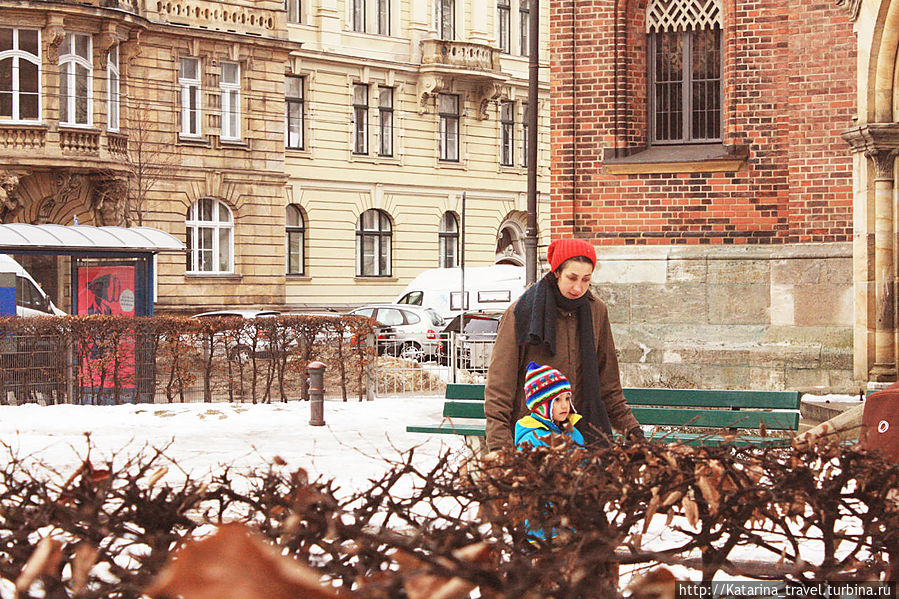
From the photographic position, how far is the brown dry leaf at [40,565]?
2.20 metres

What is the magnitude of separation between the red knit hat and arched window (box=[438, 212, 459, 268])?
42.4m

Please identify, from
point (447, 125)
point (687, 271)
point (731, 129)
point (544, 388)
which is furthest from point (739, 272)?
point (447, 125)

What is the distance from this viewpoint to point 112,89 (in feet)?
124

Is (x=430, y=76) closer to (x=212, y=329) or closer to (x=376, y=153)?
(x=376, y=153)

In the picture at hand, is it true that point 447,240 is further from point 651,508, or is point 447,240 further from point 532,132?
point 651,508

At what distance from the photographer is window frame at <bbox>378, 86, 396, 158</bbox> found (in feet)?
152

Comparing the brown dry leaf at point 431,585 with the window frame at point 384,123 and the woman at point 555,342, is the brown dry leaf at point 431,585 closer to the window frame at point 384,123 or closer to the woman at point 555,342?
the woman at point 555,342

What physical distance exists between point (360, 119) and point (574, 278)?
4102cm

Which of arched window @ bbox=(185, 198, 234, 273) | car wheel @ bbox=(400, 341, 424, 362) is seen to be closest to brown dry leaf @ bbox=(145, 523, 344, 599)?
car wheel @ bbox=(400, 341, 424, 362)

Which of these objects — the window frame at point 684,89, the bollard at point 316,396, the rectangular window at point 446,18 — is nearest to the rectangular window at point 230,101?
the rectangular window at point 446,18

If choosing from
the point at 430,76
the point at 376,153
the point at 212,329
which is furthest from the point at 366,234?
the point at 212,329

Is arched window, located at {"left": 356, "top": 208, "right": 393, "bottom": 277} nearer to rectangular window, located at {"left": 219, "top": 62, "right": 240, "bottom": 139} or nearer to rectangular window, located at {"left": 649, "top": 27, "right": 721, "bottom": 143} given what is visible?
rectangular window, located at {"left": 219, "top": 62, "right": 240, "bottom": 139}

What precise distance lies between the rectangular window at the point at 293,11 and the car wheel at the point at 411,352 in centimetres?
2590

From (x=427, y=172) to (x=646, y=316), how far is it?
31.7 meters
